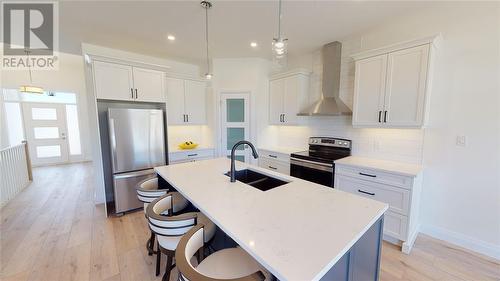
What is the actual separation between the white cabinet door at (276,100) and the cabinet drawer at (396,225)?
7.47 feet

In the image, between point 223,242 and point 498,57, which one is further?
point 498,57

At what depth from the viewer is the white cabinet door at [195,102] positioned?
4.09m

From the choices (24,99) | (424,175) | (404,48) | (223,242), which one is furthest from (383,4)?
(24,99)

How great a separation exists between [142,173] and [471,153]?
4358 mm

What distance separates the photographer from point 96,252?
225 centimetres

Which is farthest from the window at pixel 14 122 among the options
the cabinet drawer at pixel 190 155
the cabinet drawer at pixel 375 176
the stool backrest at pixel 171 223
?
the cabinet drawer at pixel 375 176

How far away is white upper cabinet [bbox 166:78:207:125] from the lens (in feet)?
12.7

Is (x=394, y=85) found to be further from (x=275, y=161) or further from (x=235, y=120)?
(x=235, y=120)

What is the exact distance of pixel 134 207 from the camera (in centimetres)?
324

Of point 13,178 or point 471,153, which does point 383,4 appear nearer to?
point 471,153

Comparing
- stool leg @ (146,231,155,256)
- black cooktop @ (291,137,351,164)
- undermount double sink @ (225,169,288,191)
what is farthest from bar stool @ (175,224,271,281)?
black cooktop @ (291,137,351,164)

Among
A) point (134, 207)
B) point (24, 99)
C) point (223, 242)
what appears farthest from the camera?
point (24, 99)

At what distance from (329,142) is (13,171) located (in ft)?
19.5

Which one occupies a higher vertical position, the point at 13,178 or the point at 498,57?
the point at 498,57
